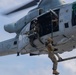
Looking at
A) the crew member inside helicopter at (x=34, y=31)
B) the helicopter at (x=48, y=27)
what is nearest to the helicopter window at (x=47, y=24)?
the helicopter at (x=48, y=27)

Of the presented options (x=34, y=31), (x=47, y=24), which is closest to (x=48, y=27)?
(x=47, y=24)

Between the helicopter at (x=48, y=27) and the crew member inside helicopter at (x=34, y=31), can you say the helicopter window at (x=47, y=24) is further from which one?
the crew member inside helicopter at (x=34, y=31)

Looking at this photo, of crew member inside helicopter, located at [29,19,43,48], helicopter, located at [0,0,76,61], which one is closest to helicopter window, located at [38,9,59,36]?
helicopter, located at [0,0,76,61]

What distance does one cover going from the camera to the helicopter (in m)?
15.5

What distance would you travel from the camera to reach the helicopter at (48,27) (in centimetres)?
1546

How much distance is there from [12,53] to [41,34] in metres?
3.82

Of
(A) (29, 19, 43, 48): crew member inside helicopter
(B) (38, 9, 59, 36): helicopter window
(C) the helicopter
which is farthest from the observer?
(A) (29, 19, 43, 48): crew member inside helicopter

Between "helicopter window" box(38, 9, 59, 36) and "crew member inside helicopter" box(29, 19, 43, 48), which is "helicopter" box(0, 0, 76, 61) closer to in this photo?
"helicopter window" box(38, 9, 59, 36)

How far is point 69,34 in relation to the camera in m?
15.4

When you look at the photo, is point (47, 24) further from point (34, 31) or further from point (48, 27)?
point (34, 31)

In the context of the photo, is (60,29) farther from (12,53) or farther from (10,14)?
(12,53)

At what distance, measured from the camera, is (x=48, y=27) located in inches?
634

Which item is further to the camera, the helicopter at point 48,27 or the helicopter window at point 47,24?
the helicopter window at point 47,24

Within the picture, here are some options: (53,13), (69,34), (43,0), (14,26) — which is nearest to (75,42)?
(69,34)
